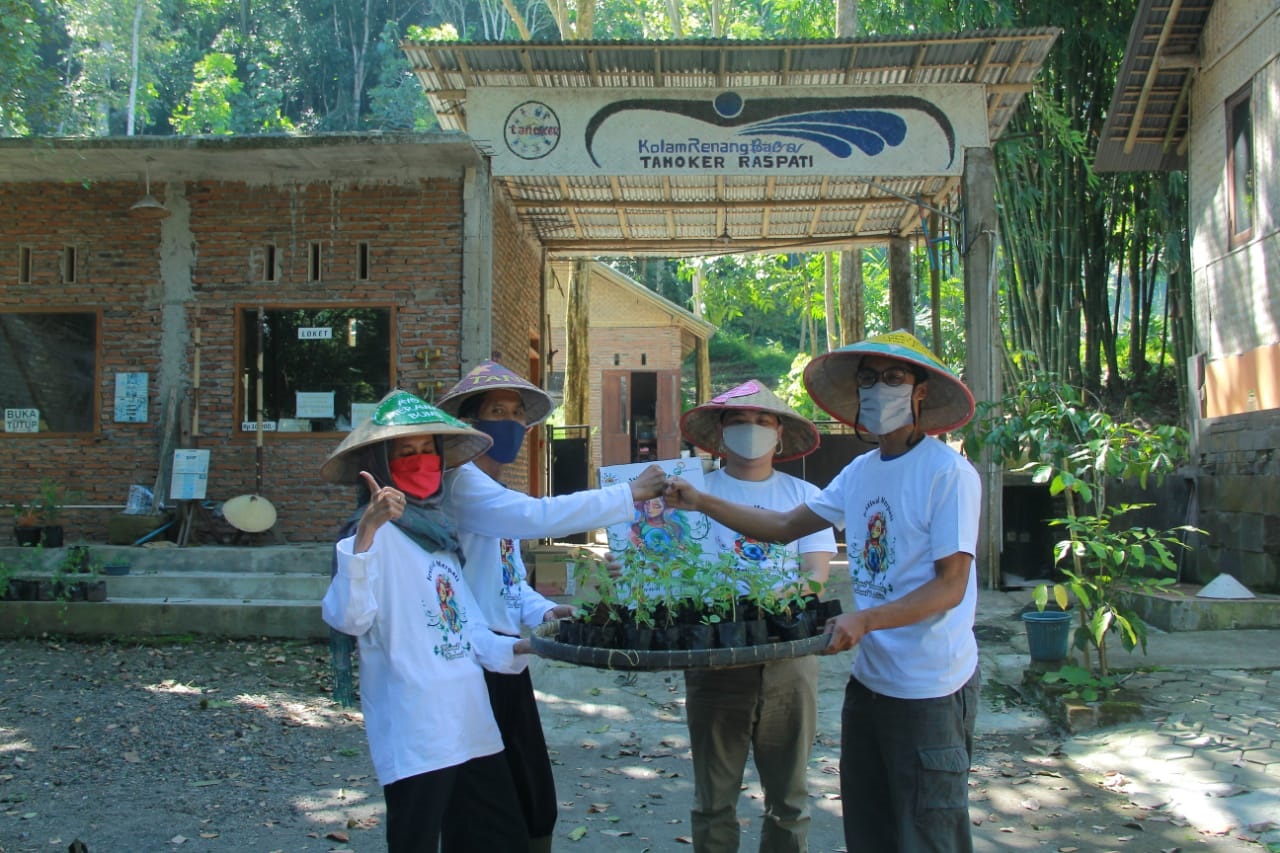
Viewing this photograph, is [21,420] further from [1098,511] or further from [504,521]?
[1098,511]

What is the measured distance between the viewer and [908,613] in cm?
289

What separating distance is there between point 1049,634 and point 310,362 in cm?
761

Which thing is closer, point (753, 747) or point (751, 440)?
point (753, 747)

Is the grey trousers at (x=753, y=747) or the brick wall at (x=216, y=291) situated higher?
the brick wall at (x=216, y=291)

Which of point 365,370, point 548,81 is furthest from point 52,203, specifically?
point 548,81

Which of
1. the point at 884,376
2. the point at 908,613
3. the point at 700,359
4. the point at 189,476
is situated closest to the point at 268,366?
the point at 189,476

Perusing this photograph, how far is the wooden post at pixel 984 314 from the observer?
10609 mm

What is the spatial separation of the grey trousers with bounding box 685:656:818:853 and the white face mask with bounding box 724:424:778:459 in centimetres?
83

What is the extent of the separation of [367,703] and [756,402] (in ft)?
5.92

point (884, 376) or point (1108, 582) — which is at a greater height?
point (884, 376)

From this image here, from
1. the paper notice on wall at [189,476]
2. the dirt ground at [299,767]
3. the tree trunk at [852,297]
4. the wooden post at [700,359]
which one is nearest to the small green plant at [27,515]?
the paper notice on wall at [189,476]

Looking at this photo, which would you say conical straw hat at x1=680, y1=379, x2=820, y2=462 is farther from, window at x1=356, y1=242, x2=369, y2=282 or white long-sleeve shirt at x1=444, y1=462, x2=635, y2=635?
window at x1=356, y1=242, x2=369, y2=282

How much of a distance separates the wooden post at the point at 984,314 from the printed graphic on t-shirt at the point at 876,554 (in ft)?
25.6

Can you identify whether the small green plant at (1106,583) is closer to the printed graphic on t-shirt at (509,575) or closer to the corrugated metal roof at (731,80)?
the printed graphic on t-shirt at (509,575)
